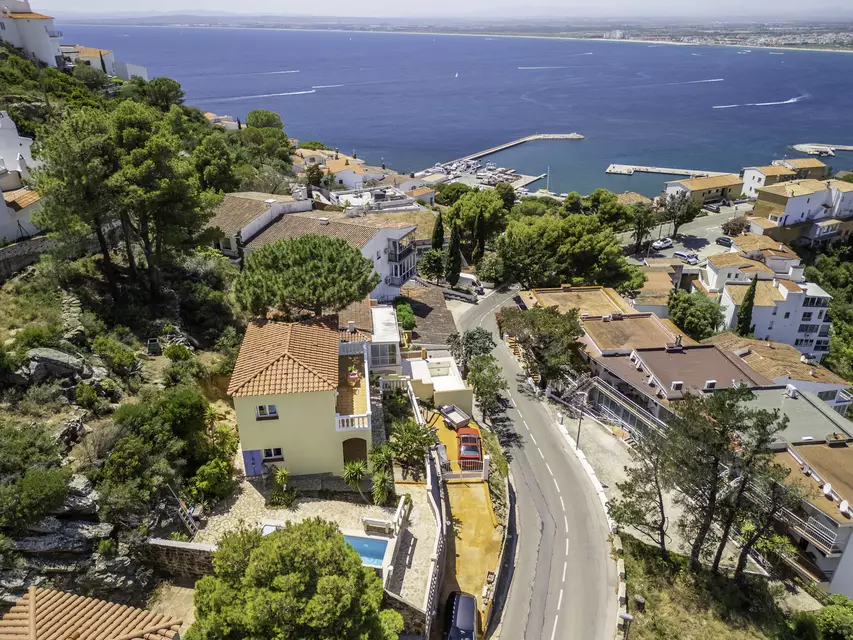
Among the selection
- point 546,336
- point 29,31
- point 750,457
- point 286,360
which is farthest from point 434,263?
point 29,31

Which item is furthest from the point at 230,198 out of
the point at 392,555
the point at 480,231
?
the point at 392,555

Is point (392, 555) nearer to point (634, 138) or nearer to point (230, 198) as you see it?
point (230, 198)

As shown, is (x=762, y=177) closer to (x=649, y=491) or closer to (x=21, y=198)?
(x=649, y=491)

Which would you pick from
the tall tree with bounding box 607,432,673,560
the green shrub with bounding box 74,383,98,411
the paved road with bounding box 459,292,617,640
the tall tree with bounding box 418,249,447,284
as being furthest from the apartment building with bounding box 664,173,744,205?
the green shrub with bounding box 74,383,98,411

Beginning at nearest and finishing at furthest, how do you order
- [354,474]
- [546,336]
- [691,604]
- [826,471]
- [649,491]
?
[354,474]
[691,604]
[649,491]
[826,471]
[546,336]

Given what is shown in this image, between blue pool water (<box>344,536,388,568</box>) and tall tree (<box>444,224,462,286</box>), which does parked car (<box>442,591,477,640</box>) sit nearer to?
blue pool water (<box>344,536,388,568</box>)
